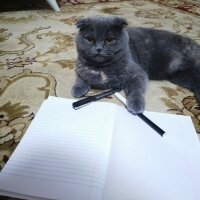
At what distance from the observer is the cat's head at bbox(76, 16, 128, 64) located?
2.58 ft

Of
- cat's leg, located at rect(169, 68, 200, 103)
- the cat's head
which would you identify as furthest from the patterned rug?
the cat's head

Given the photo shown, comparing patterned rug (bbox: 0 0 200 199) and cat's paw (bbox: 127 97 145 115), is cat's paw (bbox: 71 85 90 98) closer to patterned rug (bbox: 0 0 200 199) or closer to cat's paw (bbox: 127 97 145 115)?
patterned rug (bbox: 0 0 200 199)

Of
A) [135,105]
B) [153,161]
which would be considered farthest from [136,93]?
[153,161]

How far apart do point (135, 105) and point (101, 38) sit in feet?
0.74

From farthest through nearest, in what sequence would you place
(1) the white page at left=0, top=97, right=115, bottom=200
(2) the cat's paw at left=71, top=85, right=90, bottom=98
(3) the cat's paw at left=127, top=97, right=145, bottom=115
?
1. (2) the cat's paw at left=71, top=85, right=90, bottom=98
2. (3) the cat's paw at left=127, top=97, right=145, bottom=115
3. (1) the white page at left=0, top=97, right=115, bottom=200

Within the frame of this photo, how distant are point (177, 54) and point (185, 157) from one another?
52 cm

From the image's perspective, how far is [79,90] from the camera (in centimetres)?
85

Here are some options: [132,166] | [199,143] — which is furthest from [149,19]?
[132,166]

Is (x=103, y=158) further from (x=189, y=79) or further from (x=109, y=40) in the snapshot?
(x=189, y=79)

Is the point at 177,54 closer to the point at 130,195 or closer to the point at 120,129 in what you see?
the point at 120,129

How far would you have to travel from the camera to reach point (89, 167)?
1.75 feet

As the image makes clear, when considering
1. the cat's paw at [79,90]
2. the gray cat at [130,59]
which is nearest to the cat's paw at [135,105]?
the gray cat at [130,59]

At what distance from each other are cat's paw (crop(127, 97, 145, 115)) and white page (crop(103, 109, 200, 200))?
0.06ft

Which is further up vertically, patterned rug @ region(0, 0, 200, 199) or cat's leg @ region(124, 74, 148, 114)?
cat's leg @ region(124, 74, 148, 114)
